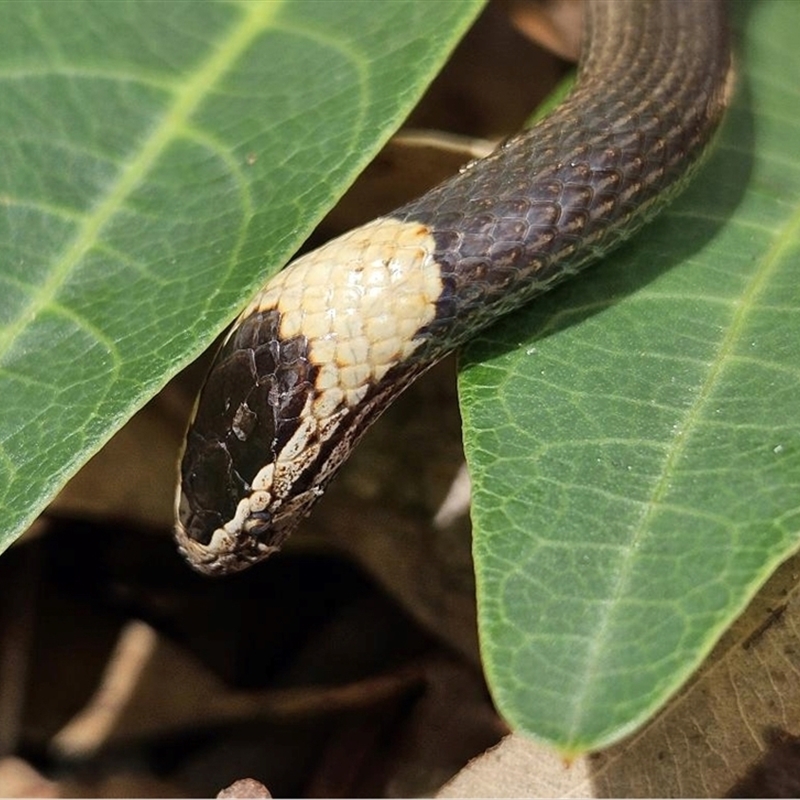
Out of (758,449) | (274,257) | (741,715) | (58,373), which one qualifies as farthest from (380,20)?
(741,715)

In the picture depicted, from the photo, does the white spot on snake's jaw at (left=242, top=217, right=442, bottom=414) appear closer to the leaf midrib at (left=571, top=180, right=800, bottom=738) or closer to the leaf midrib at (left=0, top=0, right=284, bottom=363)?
the leaf midrib at (left=0, top=0, right=284, bottom=363)

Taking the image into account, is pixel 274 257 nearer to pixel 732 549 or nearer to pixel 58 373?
pixel 58 373

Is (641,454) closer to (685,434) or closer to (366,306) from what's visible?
(685,434)

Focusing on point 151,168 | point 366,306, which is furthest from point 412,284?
point 151,168

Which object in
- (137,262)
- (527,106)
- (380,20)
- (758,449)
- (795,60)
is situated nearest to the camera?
(758,449)

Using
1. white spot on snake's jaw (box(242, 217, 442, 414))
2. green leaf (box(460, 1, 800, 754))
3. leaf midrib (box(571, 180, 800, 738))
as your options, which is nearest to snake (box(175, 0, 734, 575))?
white spot on snake's jaw (box(242, 217, 442, 414))

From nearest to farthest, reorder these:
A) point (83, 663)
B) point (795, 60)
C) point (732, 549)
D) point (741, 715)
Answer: point (732, 549)
point (741, 715)
point (795, 60)
point (83, 663)

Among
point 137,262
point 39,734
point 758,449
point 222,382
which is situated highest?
point 758,449
